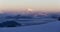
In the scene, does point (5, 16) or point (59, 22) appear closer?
point (5, 16)

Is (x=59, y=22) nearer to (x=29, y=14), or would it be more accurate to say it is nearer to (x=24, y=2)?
(x=29, y=14)

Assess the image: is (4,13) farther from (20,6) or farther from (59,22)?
(59,22)

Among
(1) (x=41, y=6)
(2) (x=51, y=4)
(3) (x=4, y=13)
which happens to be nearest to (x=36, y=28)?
(1) (x=41, y=6)

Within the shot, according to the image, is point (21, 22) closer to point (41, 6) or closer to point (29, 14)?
point (29, 14)

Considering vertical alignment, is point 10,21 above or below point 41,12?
below

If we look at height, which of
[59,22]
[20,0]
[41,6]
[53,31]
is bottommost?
[53,31]

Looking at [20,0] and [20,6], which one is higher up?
[20,0]

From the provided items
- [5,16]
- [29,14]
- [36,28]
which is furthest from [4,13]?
[36,28]

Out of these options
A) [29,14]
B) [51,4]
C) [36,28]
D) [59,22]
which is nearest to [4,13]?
[29,14]
